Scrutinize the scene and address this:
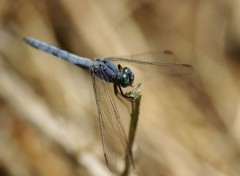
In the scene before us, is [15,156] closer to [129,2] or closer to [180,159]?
[180,159]

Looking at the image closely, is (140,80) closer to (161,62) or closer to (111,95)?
(161,62)

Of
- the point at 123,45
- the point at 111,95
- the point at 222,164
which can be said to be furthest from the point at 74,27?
the point at 111,95

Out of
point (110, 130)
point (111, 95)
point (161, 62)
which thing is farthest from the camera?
point (161, 62)

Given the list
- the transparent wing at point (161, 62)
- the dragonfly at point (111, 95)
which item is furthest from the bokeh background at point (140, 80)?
the dragonfly at point (111, 95)

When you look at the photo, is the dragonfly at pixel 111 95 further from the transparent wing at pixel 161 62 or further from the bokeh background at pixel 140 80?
the bokeh background at pixel 140 80

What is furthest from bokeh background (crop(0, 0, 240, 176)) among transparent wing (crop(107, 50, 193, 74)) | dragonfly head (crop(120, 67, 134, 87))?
dragonfly head (crop(120, 67, 134, 87))

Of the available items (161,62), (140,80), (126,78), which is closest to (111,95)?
(126,78)
